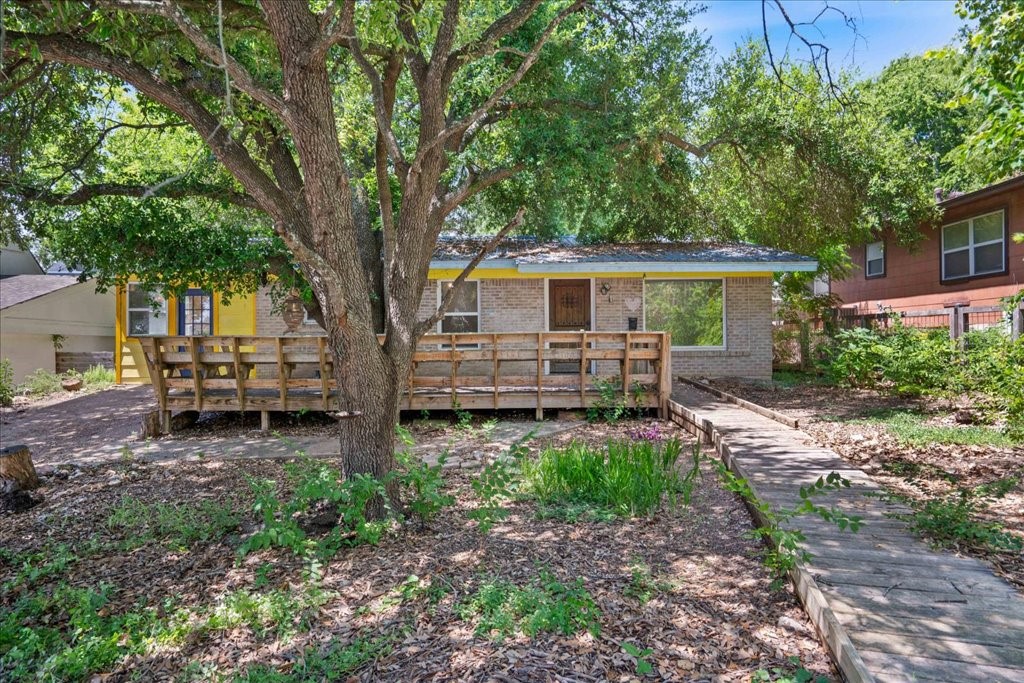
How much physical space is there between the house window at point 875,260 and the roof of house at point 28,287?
22.5 meters

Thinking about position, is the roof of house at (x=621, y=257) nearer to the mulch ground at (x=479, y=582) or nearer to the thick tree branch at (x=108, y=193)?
the thick tree branch at (x=108, y=193)

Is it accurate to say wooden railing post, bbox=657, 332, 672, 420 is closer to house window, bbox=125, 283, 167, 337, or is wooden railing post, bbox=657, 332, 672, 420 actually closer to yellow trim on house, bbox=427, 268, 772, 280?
yellow trim on house, bbox=427, 268, 772, 280

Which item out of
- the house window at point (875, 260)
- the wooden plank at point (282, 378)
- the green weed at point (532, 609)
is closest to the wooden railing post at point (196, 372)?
the wooden plank at point (282, 378)

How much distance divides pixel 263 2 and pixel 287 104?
632mm

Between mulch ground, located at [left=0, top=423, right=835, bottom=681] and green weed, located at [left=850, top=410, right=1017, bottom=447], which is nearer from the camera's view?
mulch ground, located at [left=0, top=423, right=835, bottom=681]

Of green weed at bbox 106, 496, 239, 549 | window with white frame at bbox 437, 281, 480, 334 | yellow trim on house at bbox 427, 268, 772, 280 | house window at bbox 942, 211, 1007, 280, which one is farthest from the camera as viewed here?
house window at bbox 942, 211, 1007, 280

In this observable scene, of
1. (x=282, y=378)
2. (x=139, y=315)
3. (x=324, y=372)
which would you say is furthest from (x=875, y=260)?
(x=139, y=315)

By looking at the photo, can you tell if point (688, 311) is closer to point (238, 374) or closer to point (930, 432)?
point (930, 432)

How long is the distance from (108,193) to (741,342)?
11.9m

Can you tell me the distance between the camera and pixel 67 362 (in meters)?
16.4

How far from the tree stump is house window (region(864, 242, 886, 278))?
19.7 metres

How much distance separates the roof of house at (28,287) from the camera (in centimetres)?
1575

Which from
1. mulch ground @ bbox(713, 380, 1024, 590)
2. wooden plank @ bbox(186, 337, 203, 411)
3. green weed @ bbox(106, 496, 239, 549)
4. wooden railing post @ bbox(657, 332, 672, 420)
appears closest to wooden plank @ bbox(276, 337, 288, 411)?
wooden plank @ bbox(186, 337, 203, 411)

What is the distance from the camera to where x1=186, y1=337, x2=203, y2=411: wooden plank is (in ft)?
27.7
